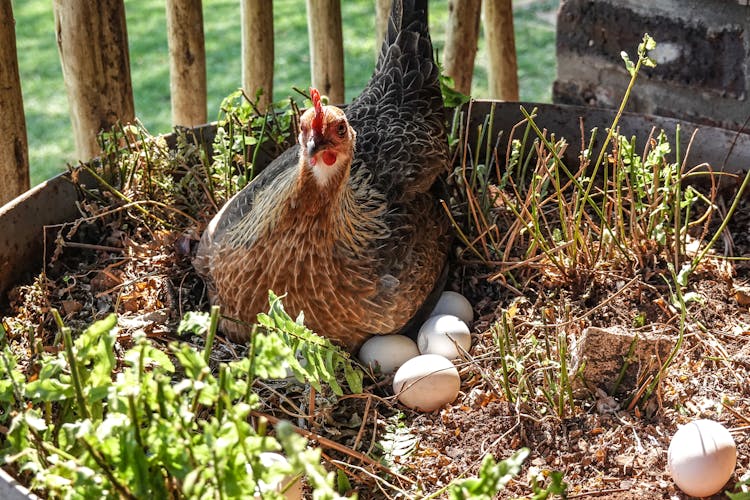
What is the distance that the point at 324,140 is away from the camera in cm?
205

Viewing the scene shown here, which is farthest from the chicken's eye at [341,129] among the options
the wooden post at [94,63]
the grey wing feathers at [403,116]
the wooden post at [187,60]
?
the wooden post at [187,60]

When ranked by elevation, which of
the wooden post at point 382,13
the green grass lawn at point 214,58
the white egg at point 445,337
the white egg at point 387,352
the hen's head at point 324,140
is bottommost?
the white egg at point 387,352

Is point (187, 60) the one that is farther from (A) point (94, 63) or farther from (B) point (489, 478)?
(B) point (489, 478)

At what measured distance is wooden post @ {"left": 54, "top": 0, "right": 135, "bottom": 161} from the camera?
2.62m

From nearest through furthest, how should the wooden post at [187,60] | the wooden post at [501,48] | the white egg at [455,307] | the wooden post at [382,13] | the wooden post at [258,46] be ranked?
1. the white egg at [455,307]
2. the wooden post at [187,60]
3. the wooden post at [258,46]
4. the wooden post at [382,13]
5. the wooden post at [501,48]

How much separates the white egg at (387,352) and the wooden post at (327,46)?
1.37 meters

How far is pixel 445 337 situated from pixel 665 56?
1.45m

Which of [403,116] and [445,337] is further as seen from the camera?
[403,116]

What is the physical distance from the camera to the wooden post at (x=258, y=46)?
124 inches

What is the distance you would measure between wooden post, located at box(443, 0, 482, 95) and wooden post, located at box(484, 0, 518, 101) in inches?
2.8

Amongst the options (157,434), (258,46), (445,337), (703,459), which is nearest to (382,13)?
(258,46)

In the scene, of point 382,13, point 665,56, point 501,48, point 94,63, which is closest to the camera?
point 94,63

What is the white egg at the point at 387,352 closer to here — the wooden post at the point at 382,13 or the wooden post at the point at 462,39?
the wooden post at the point at 382,13

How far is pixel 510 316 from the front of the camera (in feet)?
7.84
